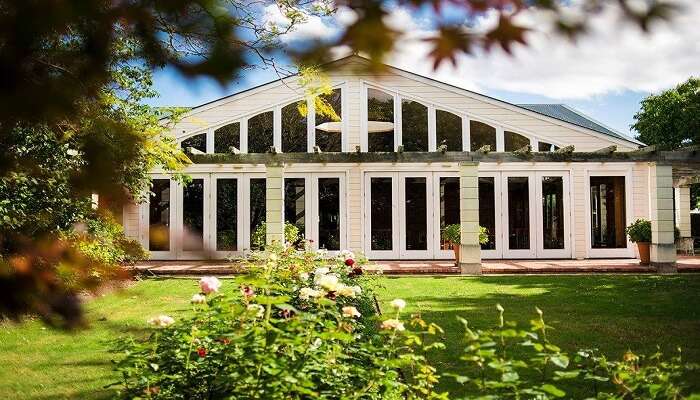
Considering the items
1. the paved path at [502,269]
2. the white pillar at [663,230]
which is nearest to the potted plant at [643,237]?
the paved path at [502,269]

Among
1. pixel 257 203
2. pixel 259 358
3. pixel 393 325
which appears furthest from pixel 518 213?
pixel 259 358

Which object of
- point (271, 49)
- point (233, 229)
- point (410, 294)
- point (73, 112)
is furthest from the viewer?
point (233, 229)

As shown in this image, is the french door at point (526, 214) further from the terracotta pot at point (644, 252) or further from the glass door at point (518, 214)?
the terracotta pot at point (644, 252)

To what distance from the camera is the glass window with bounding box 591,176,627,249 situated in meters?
16.0

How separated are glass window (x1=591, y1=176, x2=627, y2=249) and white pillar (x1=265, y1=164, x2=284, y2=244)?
326 inches

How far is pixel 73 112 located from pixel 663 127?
3991 cm

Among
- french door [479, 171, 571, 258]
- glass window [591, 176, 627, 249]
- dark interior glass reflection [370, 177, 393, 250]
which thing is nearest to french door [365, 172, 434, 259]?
dark interior glass reflection [370, 177, 393, 250]

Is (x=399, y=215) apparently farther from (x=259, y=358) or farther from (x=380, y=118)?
(x=259, y=358)

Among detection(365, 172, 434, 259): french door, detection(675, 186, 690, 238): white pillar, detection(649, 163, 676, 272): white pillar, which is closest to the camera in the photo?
detection(649, 163, 676, 272): white pillar

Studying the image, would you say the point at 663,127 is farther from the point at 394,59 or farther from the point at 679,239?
the point at 394,59

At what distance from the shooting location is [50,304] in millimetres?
1121

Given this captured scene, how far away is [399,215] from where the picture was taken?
15742mm

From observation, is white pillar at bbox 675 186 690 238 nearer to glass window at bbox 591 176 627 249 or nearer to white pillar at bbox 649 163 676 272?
glass window at bbox 591 176 627 249

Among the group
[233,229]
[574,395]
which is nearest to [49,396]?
[574,395]
